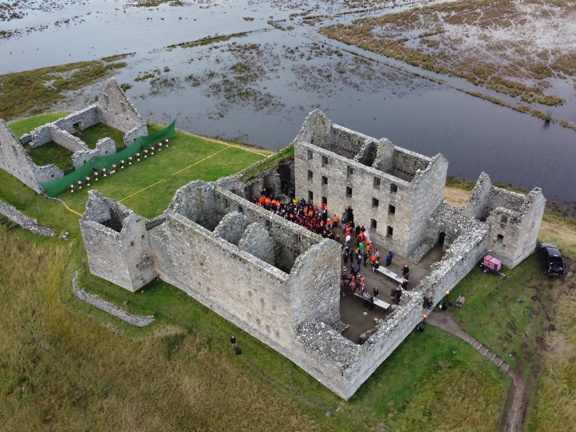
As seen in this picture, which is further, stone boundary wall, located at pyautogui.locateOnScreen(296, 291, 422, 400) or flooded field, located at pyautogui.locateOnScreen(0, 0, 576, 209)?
flooded field, located at pyautogui.locateOnScreen(0, 0, 576, 209)

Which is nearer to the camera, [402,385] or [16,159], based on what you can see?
[402,385]

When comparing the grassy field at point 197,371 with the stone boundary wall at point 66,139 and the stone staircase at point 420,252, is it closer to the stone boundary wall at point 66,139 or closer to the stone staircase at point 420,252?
the stone staircase at point 420,252

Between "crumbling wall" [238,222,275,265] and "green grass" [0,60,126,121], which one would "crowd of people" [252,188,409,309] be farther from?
"green grass" [0,60,126,121]

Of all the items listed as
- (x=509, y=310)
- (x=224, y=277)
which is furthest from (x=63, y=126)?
(x=509, y=310)

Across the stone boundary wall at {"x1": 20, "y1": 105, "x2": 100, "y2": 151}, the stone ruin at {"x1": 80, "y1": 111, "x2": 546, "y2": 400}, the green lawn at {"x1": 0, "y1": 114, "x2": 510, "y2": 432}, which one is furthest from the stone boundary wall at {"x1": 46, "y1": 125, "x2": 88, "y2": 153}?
the stone ruin at {"x1": 80, "y1": 111, "x2": 546, "y2": 400}

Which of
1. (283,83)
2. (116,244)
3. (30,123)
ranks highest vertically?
(116,244)

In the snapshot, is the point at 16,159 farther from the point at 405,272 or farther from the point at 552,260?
the point at 552,260
